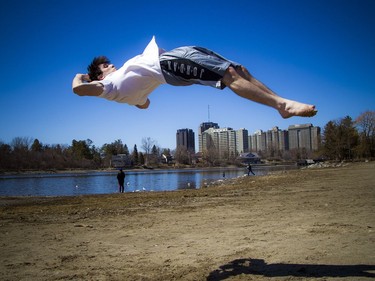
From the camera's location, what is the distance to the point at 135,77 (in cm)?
451

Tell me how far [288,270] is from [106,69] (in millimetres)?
4131

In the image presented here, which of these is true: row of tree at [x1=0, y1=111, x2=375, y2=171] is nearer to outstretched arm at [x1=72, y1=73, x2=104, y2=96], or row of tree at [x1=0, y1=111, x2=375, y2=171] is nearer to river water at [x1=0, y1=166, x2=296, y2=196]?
river water at [x1=0, y1=166, x2=296, y2=196]

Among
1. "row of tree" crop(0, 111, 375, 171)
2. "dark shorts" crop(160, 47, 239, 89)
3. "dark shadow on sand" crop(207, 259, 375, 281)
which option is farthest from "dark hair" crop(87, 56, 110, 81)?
"row of tree" crop(0, 111, 375, 171)

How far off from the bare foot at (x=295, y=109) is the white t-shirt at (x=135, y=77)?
1.76 metres

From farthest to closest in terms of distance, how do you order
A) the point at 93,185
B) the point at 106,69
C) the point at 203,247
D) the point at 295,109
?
the point at 93,185, the point at 203,247, the point at 106,69, the point at 295,109

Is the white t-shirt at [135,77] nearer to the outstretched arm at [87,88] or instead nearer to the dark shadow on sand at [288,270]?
the outstretched arm at [87,88]

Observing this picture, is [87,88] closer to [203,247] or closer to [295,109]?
[295,109]

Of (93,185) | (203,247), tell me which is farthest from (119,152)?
(203,247)

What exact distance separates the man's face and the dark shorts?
105cm

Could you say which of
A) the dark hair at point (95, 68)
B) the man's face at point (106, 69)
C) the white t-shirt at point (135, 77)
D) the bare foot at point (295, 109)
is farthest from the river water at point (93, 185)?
the bare foot at point (295, 109)

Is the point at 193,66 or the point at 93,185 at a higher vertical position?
the point at 193,66

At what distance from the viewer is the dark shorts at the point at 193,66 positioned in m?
4.01

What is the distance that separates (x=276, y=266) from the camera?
4.41 m

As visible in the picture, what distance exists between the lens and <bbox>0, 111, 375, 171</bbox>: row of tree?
2832 inches
